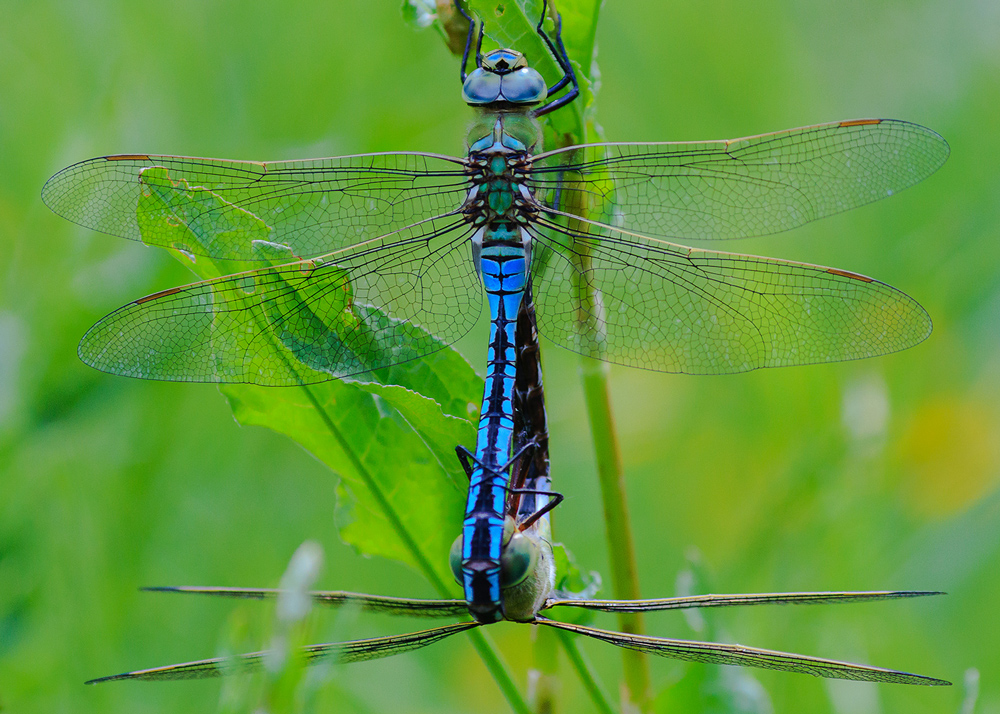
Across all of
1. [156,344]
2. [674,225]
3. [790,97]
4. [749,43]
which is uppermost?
[749,43]

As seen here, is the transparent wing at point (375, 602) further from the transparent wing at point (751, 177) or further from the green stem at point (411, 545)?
the transparent wing at point (751, 177)

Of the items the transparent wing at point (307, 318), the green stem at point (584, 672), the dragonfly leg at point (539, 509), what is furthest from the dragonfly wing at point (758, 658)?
the transparent wing at point (307, 318)

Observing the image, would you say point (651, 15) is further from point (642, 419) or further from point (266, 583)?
point (266, 583)

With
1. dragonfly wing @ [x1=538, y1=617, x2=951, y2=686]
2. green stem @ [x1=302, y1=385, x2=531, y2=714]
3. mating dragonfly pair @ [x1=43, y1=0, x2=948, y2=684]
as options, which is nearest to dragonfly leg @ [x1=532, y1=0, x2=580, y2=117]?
mating dragonfly pair @ [x1=43, y1=0, x2=948, y2=684]

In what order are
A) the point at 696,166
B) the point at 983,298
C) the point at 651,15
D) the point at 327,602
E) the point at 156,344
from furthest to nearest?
the point at 651,15
the point at 983,298
the point at 696,166
the point at 156,344
the point at 327,602

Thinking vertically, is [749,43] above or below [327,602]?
above

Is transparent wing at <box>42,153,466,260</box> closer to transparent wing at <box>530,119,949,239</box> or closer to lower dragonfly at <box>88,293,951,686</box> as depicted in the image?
transparent wing at <box>530,119,949,239</box>

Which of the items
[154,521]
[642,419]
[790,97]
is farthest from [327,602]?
[790,97]
